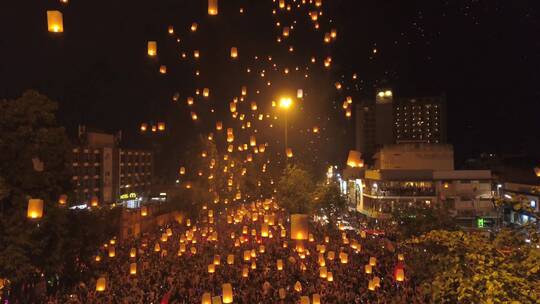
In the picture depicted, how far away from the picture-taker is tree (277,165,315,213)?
28062 millimetres

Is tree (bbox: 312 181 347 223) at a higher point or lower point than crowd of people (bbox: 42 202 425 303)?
higher

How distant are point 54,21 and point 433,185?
108 ft

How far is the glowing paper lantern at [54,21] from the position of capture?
23.7 feet

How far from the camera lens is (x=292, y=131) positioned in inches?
1447

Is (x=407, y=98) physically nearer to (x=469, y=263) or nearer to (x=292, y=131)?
(x=292, y=131)

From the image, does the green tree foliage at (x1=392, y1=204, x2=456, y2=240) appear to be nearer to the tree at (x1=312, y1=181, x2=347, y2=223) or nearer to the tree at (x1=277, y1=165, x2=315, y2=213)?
the tree at (x1=277, y1=165, x2=315, y2=213)

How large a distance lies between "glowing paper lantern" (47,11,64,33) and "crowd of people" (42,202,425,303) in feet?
21.2

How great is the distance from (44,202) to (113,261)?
15.9 ft

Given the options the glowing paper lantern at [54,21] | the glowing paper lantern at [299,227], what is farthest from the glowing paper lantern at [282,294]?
the glowing paper lantern at [54,21]

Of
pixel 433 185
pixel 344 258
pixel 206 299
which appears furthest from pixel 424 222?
pixel 433 185

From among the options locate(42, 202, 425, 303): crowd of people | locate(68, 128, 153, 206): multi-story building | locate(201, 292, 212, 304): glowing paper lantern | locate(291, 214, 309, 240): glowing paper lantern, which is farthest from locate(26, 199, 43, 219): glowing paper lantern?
locate(68, 128, 153, 206): multi-story building

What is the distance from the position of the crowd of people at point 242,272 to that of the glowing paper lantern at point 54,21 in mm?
6451

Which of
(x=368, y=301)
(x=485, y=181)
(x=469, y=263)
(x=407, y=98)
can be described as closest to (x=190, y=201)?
(x=368, y=301)

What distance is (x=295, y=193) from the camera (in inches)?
1126
